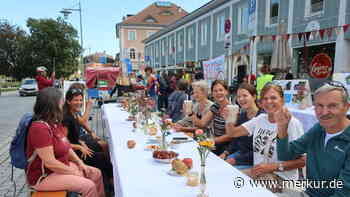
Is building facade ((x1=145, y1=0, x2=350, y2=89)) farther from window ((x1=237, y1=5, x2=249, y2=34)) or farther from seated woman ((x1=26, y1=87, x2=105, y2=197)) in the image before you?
seated woman ((x1=26, y1=87, x2=105, y2=197))

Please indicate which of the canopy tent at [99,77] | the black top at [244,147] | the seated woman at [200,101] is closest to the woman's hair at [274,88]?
the black top at [244,147]

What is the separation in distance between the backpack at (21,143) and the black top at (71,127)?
829 mm

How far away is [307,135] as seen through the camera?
179cm

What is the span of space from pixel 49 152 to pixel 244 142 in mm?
1911

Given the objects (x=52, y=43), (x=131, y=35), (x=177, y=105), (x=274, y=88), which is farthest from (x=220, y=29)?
(x=131, y=35)

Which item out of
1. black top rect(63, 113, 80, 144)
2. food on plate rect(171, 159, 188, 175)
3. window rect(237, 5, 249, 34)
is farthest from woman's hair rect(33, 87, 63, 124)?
window rect(237, 5, 249, 34)

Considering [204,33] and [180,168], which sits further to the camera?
[204,33]

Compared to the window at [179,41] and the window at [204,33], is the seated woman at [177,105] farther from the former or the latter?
the window at [179,41]

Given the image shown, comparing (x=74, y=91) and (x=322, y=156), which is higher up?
(x=74, y=91)

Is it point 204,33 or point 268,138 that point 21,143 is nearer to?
point 268,138

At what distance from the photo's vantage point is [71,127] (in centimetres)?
280

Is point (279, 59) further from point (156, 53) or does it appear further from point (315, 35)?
point (156, 53)

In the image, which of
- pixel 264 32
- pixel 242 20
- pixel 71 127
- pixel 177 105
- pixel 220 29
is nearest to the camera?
pixel 71 127

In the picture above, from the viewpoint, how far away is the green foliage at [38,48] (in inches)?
1080
